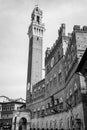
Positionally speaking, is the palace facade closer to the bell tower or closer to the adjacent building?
the bell tower

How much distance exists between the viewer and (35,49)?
58.3 m

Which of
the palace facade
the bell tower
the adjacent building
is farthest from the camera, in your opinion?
the adjacent building

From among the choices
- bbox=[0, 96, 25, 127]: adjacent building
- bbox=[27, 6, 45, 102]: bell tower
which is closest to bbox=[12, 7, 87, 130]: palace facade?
bbox=[27, 6, 45, 102]: bell tower

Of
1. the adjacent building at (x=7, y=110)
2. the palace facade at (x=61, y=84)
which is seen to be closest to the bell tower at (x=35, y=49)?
the palace facade at (x=61, y=84)

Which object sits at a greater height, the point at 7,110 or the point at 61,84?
the point at 61,84

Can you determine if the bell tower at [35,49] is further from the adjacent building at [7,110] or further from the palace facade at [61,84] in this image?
the adjacent building at [7,110]

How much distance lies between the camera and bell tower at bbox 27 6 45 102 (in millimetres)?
52844

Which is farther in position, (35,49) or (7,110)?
(7,110)

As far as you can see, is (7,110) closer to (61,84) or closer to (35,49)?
(35,49)

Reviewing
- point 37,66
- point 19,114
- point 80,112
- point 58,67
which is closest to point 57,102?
point 58,67

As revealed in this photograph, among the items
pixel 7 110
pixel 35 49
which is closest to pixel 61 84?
pixel 35 49

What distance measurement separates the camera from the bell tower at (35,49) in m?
52.8

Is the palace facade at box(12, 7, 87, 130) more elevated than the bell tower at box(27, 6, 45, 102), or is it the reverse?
→ the bell tower at box(27, 6, 45, 102)

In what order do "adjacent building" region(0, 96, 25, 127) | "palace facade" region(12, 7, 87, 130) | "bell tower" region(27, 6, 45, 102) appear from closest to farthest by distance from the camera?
"palace facade" region(12, 7, 87, 130) → "bell tower" region(27, 6, 45, 102) → "adjacent building" region(0, 96, 25, 127)
